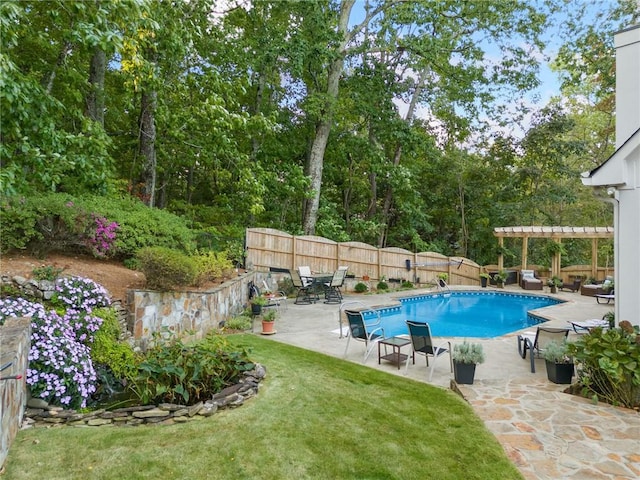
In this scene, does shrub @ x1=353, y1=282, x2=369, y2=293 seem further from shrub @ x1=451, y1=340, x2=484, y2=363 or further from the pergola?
shrub @ x1=451, y1=340, x2=484, y2=363

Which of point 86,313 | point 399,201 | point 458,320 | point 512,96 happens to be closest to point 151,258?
point 86,313

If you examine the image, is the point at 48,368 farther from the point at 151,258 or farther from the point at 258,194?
the point at 258,194

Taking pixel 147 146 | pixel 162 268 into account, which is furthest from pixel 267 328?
pixel 147 146

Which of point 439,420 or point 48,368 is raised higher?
point 48,368

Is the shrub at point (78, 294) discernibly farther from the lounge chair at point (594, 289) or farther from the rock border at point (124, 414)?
the lounge chair at point (594, 289)

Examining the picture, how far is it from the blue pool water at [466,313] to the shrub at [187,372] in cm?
544

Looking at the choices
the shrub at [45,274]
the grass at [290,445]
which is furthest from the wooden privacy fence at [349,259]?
the grass at [290,445]

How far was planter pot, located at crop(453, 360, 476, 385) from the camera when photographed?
16.1 ft

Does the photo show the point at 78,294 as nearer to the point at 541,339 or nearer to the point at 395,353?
the point at 395,353

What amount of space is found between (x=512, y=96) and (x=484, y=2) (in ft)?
18.4

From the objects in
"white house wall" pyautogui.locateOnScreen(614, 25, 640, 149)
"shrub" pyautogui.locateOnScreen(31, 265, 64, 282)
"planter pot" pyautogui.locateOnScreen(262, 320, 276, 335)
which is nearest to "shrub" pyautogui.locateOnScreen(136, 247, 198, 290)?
"shrub" pyautogui.locateOnScreen(31, 265, 64, 282)

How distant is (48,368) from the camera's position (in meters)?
3.49

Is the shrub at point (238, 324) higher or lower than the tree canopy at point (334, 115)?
lower

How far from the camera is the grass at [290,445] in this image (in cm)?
280
